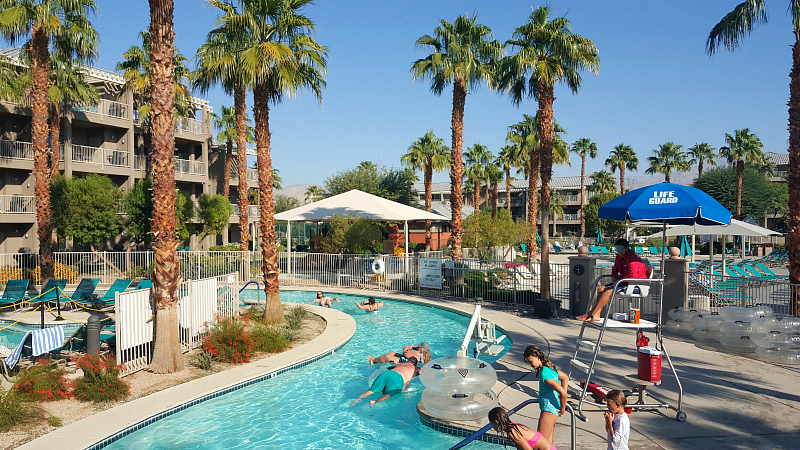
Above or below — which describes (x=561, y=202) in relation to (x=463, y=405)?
above

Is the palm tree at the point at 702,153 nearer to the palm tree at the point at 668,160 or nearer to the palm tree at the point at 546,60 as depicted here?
the palm tree at the point at 668,160

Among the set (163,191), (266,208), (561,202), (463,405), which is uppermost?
(561,202)

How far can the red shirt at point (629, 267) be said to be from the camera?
6.99 meters

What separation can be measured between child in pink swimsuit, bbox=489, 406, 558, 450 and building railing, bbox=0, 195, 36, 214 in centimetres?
2941

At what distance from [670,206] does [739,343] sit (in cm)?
526

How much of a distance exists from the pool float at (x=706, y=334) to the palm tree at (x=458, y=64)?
1023cm

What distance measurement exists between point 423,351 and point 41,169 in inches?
653

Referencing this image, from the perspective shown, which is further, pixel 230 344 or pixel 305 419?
pixel 230 344

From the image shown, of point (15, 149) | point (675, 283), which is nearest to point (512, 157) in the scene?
point (675, 283)

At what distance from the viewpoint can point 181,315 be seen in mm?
10398

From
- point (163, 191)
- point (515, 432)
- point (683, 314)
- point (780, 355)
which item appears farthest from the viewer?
point (683, 314)

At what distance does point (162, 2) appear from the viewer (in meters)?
8.94

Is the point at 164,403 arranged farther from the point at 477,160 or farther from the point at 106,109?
the point at 477,160

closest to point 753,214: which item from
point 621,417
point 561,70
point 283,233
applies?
point 561,70
